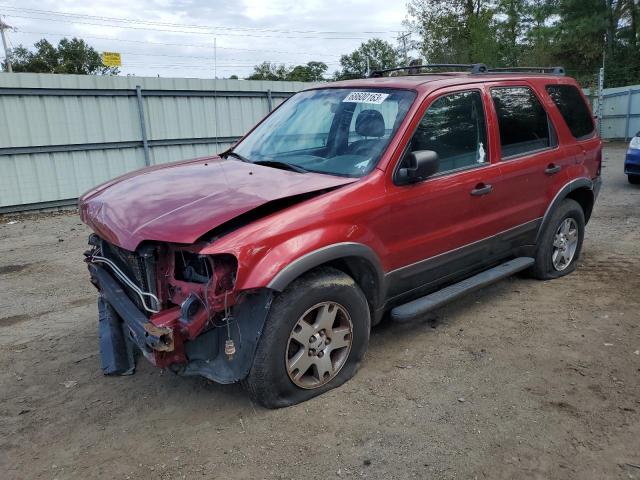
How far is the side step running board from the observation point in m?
3.65

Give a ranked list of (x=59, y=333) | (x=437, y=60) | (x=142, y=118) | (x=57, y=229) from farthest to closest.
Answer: (x=437, y=60) → (x=142, y=118) → (x=57, y=229) → (x=59, y=333)

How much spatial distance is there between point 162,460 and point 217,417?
0.44 meters

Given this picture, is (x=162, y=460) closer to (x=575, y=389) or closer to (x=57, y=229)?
(x=575, y=389)

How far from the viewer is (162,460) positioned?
2.76 metres

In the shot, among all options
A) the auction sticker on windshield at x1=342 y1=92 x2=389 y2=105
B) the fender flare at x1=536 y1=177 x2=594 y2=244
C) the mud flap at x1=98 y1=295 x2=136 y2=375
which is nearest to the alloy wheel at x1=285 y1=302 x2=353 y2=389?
the mud flap at x1=98 y1=295 x2=136 y2=375

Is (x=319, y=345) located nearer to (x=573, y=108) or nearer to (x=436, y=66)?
(x=436, y=66)

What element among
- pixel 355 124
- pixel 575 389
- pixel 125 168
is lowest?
pixel 575 389

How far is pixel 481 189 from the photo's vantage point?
4.00 metres


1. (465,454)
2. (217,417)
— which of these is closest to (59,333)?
(217,417)

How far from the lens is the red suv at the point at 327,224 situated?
286 cm

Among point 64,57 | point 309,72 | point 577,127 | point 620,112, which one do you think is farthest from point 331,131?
point 309,72

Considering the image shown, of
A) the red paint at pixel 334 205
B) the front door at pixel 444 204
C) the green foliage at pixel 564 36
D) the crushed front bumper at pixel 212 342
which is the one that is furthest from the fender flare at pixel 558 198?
the green foliage at pixel 564 36

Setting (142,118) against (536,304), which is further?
(142,118)

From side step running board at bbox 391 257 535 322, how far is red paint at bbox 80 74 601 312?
0.34m
